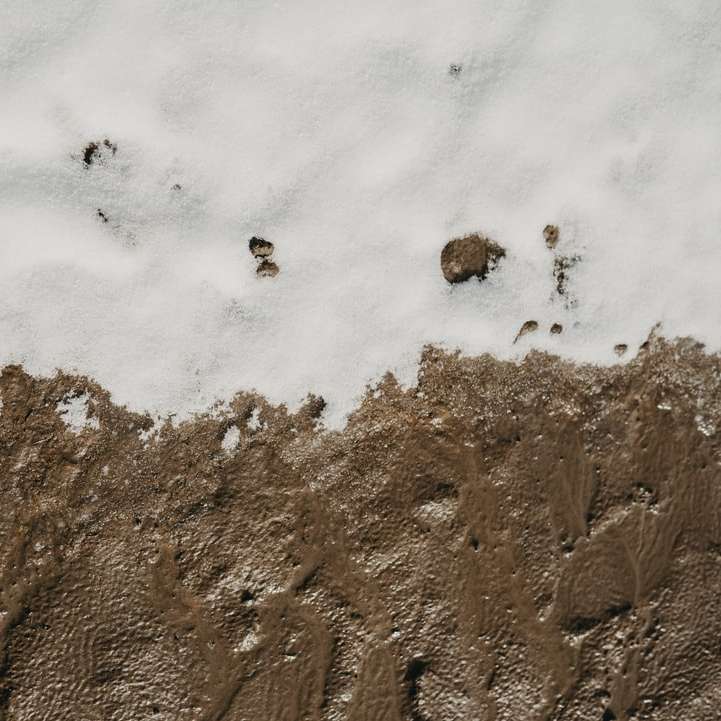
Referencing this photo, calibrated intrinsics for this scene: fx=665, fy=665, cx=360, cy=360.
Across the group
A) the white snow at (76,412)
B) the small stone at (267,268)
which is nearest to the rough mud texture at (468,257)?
the small stone at (267,268)

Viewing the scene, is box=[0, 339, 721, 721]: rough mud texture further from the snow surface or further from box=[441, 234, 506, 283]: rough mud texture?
box=[441, 234, 506, 283]: rough mud texture

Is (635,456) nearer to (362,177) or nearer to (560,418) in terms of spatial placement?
(560,418)

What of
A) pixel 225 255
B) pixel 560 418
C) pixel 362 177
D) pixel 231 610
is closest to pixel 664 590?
pixel 560 418

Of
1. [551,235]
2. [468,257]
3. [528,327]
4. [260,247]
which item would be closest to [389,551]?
[528,327]

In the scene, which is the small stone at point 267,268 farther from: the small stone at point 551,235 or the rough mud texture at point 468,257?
the small stone at point 551,235

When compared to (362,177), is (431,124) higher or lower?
higher
